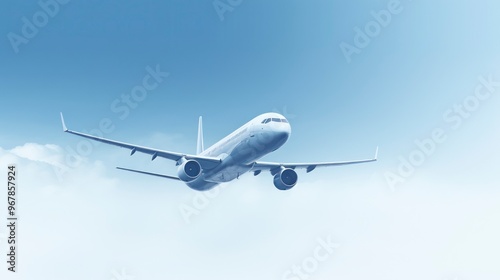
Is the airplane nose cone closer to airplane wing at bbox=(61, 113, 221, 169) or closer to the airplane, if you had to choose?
the airplane

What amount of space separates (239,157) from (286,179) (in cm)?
712

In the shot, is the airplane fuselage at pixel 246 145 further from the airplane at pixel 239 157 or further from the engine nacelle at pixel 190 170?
the engine nacelle at pixel 190 170

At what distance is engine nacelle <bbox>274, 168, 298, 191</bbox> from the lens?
2611 inches

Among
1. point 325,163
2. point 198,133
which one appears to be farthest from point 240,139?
point 198,133

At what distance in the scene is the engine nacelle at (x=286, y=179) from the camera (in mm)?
66312

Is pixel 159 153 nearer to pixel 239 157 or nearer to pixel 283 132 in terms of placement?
pixel 239 157

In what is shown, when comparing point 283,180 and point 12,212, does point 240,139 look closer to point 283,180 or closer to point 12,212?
point 283,180

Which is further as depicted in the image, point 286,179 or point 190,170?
point 286,179

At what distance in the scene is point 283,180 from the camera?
6638 centimetres

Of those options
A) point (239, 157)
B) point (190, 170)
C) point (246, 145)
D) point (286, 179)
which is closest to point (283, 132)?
point (246, 145)

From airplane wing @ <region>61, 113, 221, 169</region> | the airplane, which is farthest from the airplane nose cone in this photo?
airplane wing @ <region>61, 113, 221, 169</region>

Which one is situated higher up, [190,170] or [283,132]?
[190,170]

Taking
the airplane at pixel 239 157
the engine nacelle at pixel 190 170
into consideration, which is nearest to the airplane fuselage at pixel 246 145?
the airplane at pixel 239 157

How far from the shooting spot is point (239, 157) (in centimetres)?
6103
